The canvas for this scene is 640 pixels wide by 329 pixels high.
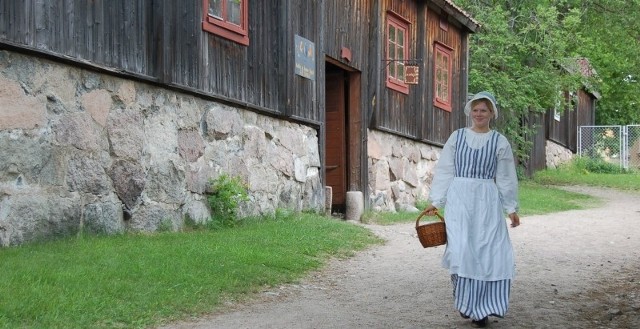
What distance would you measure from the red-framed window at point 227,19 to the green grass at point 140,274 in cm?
251

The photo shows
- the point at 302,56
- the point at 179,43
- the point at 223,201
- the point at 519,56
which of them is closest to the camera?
the point at 179,43

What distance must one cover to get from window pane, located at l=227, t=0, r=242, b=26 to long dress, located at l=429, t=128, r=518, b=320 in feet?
18.4

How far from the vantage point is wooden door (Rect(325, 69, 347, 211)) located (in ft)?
52.9

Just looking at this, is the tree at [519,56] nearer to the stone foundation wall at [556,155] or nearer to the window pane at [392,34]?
the window pane at [392,34]

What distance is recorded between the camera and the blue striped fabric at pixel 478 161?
661 centimetres

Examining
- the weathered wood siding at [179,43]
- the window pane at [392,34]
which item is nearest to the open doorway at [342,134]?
the window pane at [392,34]

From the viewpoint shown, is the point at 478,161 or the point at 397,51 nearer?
the point at 478,161

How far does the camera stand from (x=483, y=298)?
6.39 metres

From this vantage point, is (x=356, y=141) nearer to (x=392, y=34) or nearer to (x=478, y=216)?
(x=392, y=34)

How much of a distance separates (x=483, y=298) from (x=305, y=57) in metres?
7.80

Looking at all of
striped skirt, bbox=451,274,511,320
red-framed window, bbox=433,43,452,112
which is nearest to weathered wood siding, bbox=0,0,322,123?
striped skirt, bbox=451,274,511,320

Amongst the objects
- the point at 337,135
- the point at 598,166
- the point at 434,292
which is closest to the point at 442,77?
the point at 337,135

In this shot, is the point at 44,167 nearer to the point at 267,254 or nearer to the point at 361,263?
the point at 267,254

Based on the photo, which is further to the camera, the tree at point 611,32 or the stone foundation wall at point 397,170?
the tree at point 611,32
